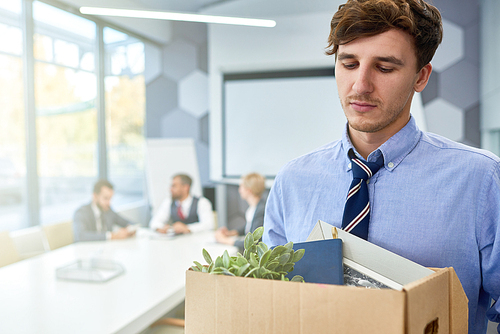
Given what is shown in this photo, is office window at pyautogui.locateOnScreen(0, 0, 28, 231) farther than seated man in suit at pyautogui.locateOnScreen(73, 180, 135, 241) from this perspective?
Yes

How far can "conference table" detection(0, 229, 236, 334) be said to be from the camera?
5.25ft

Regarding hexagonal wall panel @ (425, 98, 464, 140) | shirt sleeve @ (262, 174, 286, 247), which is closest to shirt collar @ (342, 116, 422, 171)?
shirt sleeve @ (262, 174, 286, 247)

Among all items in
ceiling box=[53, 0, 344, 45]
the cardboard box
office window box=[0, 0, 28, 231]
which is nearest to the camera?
the cardboard box

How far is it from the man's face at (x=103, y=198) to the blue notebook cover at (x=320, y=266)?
3472mm

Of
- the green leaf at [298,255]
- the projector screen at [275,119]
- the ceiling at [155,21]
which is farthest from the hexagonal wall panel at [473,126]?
the green leaf at [298,255]

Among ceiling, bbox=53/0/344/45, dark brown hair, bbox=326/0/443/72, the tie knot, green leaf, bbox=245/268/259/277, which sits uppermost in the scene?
ceiling, bbox=53/0/344/45

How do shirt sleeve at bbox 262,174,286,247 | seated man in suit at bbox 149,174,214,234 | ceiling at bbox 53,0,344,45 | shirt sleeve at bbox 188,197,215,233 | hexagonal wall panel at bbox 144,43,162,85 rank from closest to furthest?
shirt sleeve at bbox 262,174,286,247
shirt sleeve at bbox 188,197,215,233
seated man in suit at bbox 149,174,214,234
ceiling at bbox 53,0,344,45
hexagonal wall panel at bbox 144,43,162,85

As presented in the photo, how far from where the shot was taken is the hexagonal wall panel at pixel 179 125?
5559mm

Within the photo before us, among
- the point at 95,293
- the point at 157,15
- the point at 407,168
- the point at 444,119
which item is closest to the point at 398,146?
the point at 407,168

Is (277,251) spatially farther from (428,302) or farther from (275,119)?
(275,119)

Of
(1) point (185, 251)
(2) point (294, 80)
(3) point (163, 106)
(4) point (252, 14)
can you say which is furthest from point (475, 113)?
(3) point (163, 106)

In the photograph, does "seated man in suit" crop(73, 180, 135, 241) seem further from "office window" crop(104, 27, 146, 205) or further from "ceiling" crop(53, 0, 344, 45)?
"ceiling" crop(53, 0, 344, 45)

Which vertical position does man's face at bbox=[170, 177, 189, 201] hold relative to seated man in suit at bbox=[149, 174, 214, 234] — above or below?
above

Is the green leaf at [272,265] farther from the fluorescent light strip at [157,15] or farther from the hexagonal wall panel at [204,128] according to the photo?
the hexagonal wall panel at [204,128]
